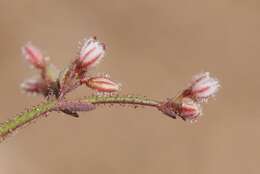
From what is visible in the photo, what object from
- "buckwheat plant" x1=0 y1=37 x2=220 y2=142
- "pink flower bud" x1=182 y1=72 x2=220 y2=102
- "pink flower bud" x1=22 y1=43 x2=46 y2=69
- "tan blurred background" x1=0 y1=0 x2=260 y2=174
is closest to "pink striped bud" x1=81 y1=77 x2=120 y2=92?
"buckwheat plant" x1=0 y1=37 x2=220 y2=142

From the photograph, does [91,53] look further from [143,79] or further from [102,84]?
[143,79]

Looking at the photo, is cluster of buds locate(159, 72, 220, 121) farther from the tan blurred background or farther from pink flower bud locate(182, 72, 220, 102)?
the tan blurred background

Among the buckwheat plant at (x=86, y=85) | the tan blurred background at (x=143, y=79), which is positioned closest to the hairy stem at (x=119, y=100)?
the buckwheat plant at (x=86, y=85)

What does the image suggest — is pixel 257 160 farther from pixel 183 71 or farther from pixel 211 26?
pixel 211 26

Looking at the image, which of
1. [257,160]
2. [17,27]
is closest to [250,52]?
[257,160]

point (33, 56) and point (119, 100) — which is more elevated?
point (33, 56)

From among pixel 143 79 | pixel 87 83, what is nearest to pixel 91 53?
pixel 87 83
